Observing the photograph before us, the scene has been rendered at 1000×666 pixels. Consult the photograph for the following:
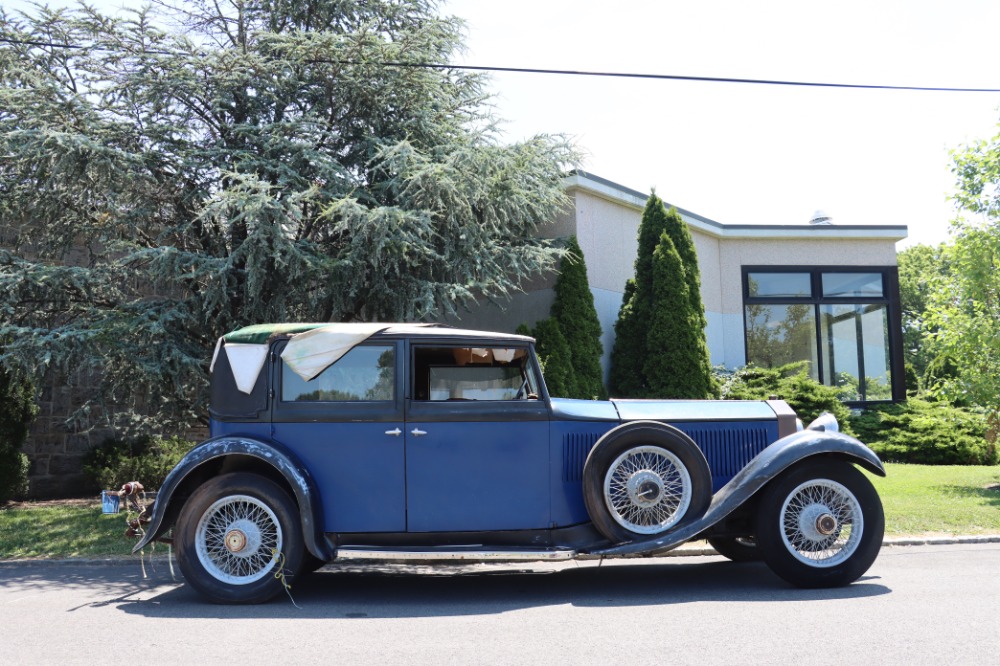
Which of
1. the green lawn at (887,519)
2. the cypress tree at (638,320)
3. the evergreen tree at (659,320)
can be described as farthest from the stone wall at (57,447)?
the evergreen tree at (659,320)

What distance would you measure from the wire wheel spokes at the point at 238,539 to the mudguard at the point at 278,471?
0.28 m

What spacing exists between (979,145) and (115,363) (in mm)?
13098

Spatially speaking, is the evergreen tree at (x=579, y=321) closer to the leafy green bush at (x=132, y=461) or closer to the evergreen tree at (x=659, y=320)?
the evergreen tree at (x=659, y=320)

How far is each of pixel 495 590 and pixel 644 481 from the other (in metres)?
1.48

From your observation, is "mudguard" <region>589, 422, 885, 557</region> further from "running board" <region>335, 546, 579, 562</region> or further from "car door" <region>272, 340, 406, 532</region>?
"car door" <region>272, 340, 406, 532</region>

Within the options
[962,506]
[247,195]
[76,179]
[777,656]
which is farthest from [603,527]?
[76,179]

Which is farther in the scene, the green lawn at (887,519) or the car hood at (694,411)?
the green lawn at (887,519)

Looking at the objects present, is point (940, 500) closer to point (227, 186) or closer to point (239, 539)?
point (239, 539)

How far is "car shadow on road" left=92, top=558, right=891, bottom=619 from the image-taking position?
545cm

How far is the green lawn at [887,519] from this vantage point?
813 centimetres

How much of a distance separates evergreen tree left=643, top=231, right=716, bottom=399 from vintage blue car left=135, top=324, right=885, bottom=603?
20.8ft

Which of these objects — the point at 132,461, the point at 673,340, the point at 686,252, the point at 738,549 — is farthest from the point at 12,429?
the point at 686,252

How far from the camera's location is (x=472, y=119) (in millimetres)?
11258

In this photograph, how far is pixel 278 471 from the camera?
5.76 meters
